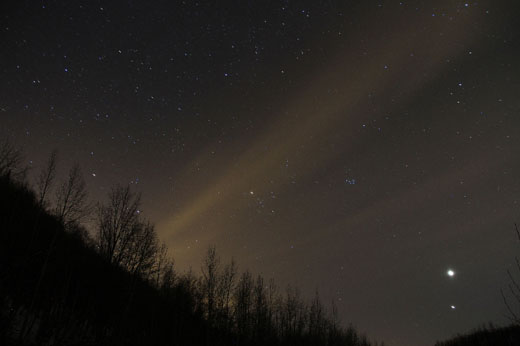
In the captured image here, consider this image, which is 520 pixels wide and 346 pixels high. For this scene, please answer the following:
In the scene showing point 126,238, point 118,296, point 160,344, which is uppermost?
point 126,238

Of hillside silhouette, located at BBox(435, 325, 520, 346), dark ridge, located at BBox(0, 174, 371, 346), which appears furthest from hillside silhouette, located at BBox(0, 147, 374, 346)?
hillside silhouette, located at BBox(435, 325, 520, 346)

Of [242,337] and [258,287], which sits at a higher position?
[258,287]

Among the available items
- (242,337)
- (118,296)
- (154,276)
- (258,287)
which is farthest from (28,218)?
(258,287)

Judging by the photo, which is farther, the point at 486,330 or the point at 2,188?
the point at 2,188

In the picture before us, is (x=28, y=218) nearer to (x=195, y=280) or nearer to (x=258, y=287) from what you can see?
(x=195, y=280)

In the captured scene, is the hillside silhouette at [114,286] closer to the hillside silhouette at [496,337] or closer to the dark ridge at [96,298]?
the dark ridge at [96,298]

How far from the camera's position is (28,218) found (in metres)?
26.8

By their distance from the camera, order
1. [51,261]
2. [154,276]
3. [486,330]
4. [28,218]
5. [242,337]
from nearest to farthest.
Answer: [486,330] → [51,261] → [28,218] → [154,276] → [242,337]

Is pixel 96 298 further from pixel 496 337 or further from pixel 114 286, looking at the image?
pixel 496 337

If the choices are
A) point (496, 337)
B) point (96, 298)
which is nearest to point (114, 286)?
point (96, 298)

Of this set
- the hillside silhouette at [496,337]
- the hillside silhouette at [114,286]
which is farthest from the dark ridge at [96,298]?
the hillside silhouette at [496,337]

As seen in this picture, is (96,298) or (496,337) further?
(96,298)

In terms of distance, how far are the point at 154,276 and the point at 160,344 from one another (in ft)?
45.7

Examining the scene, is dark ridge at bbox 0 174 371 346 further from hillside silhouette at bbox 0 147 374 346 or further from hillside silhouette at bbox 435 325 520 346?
hillside silhouette at bbox 435 325 520 346
